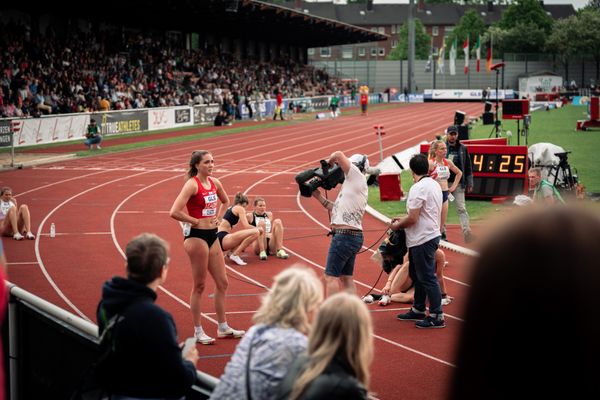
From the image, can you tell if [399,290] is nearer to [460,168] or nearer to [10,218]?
[460,168]

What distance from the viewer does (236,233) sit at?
12.2 metres

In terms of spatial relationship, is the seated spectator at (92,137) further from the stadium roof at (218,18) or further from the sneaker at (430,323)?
the sneaker at (430,323)

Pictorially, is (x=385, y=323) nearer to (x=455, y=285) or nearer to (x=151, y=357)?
(x=455, y=285)

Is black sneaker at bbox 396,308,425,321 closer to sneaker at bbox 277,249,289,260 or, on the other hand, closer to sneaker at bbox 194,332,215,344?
sneaker at bbox 194,332,215,344

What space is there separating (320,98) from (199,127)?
23.0 metres

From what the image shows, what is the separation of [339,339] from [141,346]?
1323 mm

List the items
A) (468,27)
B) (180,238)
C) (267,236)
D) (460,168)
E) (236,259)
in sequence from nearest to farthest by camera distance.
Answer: (236,259) < (267,236) < (460,168) < (180,238) < (468,27)

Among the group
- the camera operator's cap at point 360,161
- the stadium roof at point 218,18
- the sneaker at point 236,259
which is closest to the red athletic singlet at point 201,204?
the camera operator's cap at point 360,161

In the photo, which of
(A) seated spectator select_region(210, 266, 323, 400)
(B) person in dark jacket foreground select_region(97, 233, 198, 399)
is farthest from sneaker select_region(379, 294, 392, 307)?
(A) seated spectator select_region(210, 266, 323, 400)

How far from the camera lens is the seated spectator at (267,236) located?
13.3 meters

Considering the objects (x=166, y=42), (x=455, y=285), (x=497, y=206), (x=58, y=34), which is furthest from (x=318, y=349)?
(x=166, y=42)

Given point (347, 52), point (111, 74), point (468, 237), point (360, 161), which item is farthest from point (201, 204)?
point (347, 52)

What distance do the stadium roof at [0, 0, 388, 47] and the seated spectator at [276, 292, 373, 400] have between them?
30.7 meters

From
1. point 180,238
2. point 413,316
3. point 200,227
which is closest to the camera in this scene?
point 200,227
